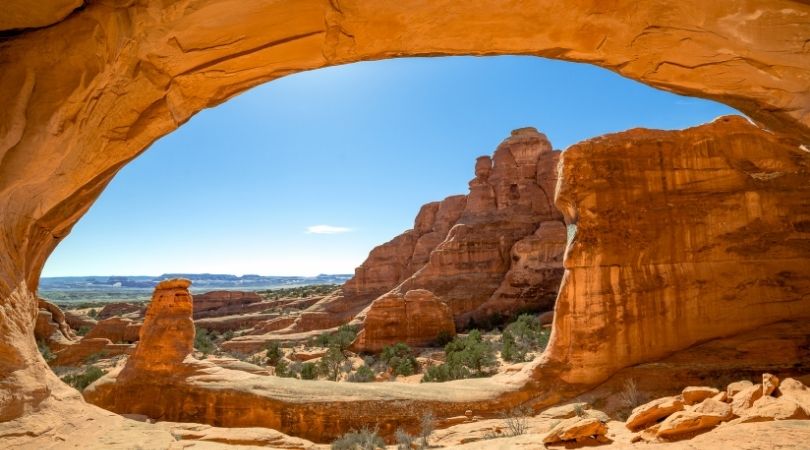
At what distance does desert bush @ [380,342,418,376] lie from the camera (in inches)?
806

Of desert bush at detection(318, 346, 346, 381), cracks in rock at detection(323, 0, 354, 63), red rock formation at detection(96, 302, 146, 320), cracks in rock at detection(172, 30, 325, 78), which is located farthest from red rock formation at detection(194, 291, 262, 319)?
cracks in rock at detection(323, 0, 354, 63)

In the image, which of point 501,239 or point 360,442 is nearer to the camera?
point 360,442

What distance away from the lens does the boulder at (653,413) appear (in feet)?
22.4

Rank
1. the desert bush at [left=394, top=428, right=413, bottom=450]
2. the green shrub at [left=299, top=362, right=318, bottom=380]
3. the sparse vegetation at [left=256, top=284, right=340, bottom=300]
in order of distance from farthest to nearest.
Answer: the sparse vegetation at [left=256, top=284, right=340, bottom=300] → the green shrub at [left=299, top=362, right=318, bottom=380] → the desert bush at [left=394, top=428, right=413, bottom=450]

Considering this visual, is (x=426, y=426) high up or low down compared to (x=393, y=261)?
down

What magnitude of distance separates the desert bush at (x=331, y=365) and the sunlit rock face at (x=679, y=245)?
456 inches

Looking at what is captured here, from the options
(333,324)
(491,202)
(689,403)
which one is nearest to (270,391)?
(689,403)

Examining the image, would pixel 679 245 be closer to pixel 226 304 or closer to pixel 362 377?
pixel 362 377

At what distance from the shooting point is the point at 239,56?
310 centimetres

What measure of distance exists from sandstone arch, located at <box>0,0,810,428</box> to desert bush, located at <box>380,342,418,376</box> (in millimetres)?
18163

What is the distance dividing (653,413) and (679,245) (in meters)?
6.48

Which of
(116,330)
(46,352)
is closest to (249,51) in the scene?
(46,352)

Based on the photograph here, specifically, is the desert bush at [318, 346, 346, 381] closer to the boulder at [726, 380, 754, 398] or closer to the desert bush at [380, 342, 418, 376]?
the desert bush at [380, 342, 418, 376]

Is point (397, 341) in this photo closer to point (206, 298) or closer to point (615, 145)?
point (615, 145)
